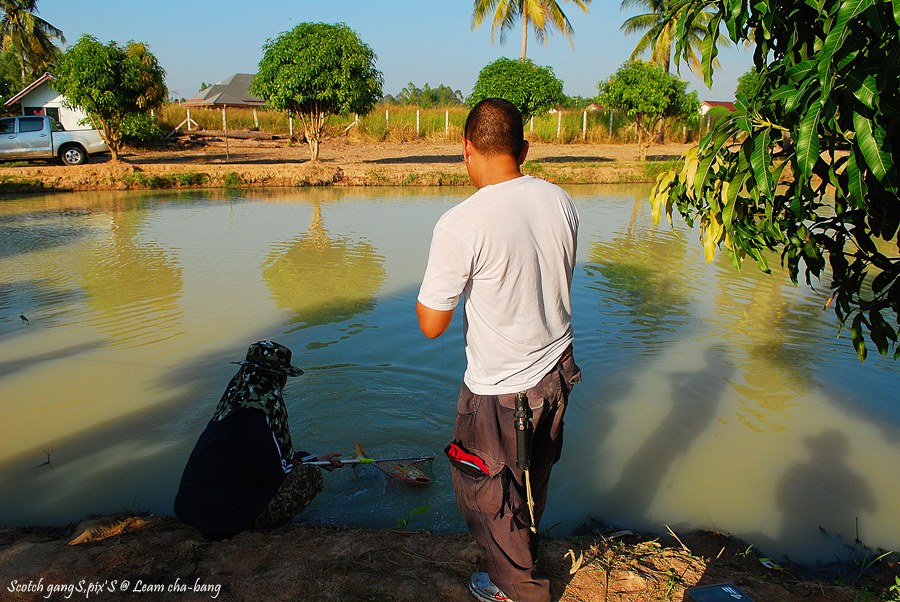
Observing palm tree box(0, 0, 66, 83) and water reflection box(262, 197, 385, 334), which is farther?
palm tree box(0, 0, 66, 83)

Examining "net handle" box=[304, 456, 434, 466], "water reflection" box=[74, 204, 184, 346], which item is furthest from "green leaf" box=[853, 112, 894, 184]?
"water reflection" box=[74, 204, 184, 346]

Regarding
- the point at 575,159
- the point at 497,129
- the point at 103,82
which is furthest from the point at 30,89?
the point at 497,129

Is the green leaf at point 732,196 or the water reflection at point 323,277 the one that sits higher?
the green leaf at point 732,196

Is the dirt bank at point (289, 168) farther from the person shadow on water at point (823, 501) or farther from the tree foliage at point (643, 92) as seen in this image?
the person shadow on water at point (823, 501)

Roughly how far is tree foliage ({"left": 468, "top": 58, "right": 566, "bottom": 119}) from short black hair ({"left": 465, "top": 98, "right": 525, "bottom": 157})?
68.7 feet

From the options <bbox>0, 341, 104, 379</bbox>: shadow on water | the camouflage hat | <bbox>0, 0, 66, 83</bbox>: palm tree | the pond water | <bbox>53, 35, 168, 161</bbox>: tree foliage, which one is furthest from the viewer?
<bbox>0, 0, 66, 83</bbox>: palm tree

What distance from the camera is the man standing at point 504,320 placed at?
2.09 meters

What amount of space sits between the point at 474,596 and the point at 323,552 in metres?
0.74

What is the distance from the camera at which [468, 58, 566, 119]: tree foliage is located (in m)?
22.4

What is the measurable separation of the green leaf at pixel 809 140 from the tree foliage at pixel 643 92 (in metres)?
22.9

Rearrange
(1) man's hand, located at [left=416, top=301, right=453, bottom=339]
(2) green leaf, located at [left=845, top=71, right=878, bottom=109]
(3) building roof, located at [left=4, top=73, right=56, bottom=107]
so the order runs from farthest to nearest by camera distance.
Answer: (3) building roof, located at [left=4, top=73, right=56, bottom=107] → (1) man's hand, located at [left=416, top=301, right=453, bottom=339] → (2) green leaf, located at [left=845, top=71, right=878, bottom=109]

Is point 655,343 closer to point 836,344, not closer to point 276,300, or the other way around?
point 836,344

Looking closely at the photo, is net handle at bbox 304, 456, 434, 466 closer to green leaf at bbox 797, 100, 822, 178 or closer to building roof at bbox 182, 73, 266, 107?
green leaf at bbox 797, 100, 822, 178

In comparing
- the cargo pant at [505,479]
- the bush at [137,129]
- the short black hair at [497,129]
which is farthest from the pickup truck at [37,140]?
the cargo pant at [505,479]
